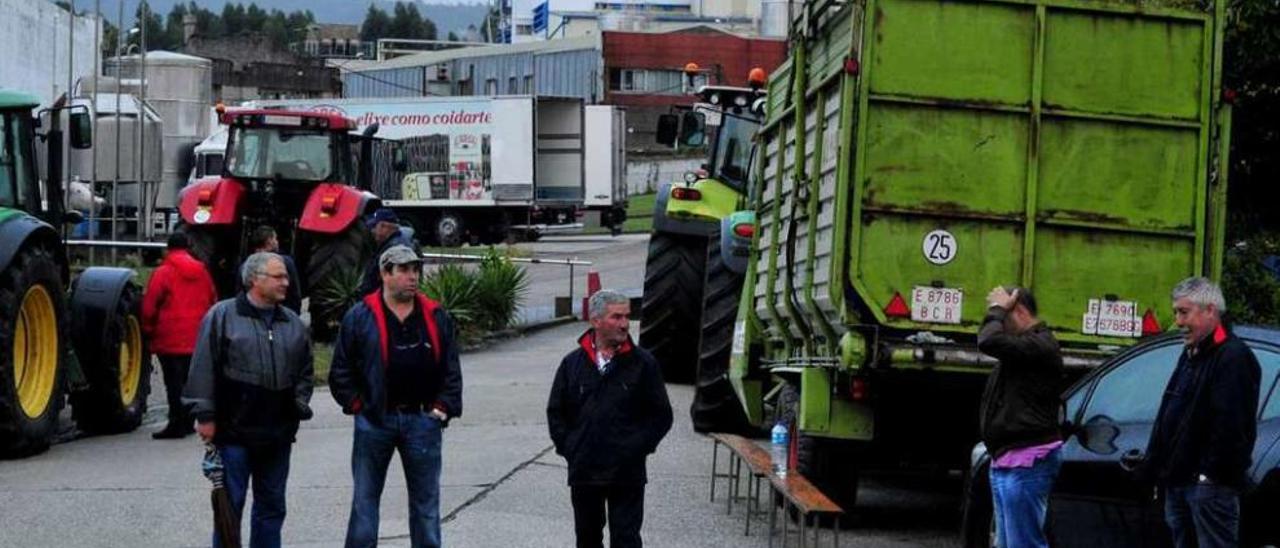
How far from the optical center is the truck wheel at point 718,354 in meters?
17.3

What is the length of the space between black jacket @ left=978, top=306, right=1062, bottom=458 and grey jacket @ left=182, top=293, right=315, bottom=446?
3300mm

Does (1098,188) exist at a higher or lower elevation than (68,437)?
higher

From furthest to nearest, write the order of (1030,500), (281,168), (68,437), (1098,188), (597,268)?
(597,268)
(281,168)
(68,437)
(1098,188)
(1030,500)

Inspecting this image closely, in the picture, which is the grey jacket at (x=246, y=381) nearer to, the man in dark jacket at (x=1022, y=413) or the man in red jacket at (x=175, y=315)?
the man in dark jacket at (x=1022, y=413)

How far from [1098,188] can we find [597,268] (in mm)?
30165

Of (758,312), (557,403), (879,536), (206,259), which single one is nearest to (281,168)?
(206,259)

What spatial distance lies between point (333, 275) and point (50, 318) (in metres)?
7.73

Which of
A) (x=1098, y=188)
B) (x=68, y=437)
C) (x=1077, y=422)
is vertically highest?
(x=1098, y=188)

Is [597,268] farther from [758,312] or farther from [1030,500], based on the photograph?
[1030,500]

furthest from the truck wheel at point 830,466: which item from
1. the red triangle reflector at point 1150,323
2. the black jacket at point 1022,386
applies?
the black jacket at point 1022,386

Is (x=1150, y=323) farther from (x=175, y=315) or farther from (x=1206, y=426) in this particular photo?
(x=175, y=315)

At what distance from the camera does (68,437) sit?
17469mm

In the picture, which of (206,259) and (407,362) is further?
(206,259)

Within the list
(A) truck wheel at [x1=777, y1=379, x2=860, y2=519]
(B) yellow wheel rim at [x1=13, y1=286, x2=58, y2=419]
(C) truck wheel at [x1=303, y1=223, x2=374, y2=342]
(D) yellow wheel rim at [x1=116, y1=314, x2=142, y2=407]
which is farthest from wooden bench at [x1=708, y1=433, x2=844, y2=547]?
(C) truck wheel at [x1=303, y1=223, x2=374, y2=342]
